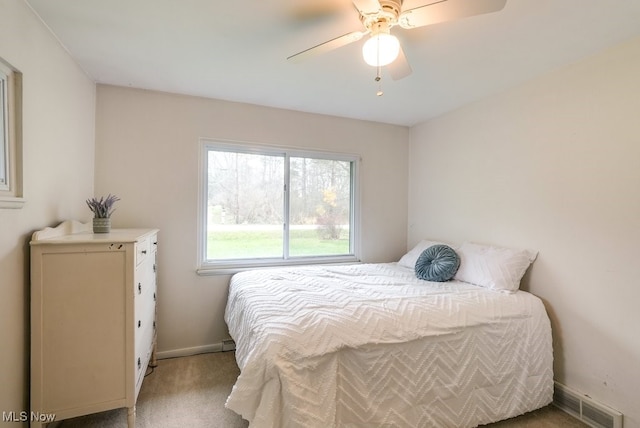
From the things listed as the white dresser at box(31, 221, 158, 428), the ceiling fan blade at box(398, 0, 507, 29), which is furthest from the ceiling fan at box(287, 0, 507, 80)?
the white dresser at box(31, 221, 158, 428)

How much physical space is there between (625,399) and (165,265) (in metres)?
3.34

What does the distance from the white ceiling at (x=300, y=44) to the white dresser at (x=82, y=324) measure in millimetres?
1195

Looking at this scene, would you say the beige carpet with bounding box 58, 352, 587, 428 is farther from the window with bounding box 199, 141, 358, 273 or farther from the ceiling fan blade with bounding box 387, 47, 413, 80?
the ceiling fan blade with bounding box 387, 47, 413, 80

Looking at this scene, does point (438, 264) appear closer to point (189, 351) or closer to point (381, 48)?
point (381, 48)

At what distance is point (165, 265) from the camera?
2.60m

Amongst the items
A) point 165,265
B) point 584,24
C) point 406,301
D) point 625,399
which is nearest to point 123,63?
point 165,265

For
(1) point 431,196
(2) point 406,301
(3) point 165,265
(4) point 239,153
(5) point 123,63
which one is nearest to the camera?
(2) point 406,301

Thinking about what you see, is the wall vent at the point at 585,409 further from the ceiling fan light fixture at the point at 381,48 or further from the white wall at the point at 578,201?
the ceiling fan light fixture at the point at 381,48

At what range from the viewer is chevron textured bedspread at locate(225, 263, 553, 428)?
1.37m

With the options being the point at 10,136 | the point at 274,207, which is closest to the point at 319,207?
the point at 274,207

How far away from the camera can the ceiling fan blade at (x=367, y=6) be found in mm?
1220

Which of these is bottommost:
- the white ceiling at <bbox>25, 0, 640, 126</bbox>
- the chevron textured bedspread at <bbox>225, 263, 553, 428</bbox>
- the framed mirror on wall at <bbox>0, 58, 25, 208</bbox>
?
the chevron textured bedspread at <bbox>225, 263, 553, 428</bbox>

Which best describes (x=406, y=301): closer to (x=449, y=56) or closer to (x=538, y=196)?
(x=538, y=196)

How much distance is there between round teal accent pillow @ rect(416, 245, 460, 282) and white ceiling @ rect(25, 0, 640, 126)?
1.37 m
